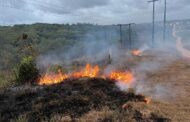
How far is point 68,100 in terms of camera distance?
1728 cm

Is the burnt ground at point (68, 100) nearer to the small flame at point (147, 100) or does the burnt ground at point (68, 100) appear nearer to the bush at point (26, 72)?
the small flame at point (147, 100)

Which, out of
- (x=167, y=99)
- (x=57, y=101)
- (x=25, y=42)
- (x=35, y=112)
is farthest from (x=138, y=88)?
(x=25, y=42)

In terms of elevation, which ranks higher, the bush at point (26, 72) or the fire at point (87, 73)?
the bush at point (26, 72)

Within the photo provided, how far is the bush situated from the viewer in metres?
24.1

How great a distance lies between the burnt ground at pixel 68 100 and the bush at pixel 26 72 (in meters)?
3.68

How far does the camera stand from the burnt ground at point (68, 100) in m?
15.3

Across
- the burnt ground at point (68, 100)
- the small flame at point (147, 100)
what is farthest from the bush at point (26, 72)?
the small flame at point (147, 100)

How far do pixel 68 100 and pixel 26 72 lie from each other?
27.0ft

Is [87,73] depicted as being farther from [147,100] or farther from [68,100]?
[68,100]

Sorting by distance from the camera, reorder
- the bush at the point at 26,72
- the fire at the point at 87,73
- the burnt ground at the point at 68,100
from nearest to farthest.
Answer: the burnt ground at the point at 68,100, the bush at the point at 26,72, the fire at the point at 87,73

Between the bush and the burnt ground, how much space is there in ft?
12.1

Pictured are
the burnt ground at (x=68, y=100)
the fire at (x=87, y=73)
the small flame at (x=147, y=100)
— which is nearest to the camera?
the burnt ground at (x=68, y=100)

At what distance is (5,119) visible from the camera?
15.0 m

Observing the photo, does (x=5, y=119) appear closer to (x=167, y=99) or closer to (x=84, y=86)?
(x=84, y=86)
